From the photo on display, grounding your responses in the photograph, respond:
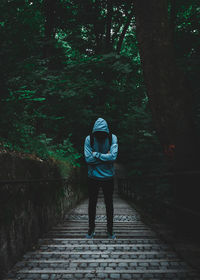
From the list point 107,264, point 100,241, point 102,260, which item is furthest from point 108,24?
point 107,264

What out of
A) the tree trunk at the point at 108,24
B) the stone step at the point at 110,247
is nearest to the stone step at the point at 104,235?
the stone step at the point at 110,247

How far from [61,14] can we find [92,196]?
12.3m

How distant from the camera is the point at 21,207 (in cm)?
432

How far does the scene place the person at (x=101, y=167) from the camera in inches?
207

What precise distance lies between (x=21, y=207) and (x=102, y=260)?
4.17 feet

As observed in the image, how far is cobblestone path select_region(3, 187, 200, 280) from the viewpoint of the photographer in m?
3.27

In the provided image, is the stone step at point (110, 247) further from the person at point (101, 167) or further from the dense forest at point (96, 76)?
the dense forest at point (96, 76)

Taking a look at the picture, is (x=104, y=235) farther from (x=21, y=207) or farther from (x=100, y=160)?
(x=21, y=207)

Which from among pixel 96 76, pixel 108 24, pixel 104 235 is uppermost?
pixel 108 24

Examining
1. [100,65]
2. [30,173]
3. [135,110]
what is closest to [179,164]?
[30,173]

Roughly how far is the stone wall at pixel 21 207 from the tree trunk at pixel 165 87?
209cm

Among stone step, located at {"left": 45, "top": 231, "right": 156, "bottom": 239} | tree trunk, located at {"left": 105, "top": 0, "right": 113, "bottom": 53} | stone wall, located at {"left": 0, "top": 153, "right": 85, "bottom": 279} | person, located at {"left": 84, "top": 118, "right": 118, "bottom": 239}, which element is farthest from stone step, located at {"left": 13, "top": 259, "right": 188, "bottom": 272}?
tree trunk, located at {"left": 105, "top": 0, "right": 113, "bottom": 53}

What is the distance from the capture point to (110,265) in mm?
3635

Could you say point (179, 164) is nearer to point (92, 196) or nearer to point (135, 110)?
point (92, 196)
